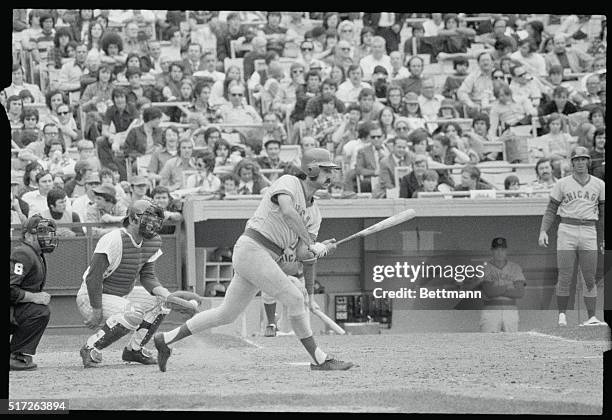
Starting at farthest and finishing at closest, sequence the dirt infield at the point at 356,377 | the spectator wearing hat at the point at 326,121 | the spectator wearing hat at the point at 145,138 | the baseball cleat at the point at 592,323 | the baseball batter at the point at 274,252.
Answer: the spectator wearing hat at the point at 326,121, the spectator wearing hat at the point at 145,138, the baseball cleat at the point at 592,323, the baseball batter at the point at 274,252, the dirt infield at the point at 356,377

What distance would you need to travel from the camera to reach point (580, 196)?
33.4ft

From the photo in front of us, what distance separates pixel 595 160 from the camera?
480 inches

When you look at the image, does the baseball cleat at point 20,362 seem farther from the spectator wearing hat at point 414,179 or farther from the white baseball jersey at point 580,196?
the spectator wearing hat at point 414,179

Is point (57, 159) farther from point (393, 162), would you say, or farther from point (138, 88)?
point (393, 162)

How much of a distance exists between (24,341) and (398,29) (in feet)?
30.4

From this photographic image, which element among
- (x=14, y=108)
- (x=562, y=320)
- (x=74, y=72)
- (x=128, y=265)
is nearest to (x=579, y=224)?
(x=562, y=320)

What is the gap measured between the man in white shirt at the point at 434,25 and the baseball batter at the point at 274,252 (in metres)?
8.66

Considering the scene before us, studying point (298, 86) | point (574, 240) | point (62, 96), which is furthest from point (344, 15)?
point (574, 240)

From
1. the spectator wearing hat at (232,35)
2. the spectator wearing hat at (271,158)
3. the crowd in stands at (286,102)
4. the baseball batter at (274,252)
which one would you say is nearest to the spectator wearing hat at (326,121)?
the crowd in stands at (286,102)

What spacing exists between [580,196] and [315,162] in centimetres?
381

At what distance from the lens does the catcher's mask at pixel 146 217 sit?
299 inches

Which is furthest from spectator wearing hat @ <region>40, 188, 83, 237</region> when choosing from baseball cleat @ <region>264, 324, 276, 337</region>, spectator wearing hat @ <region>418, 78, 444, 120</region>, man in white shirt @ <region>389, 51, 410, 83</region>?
man in white shirt @ <region>389, 51, 410, 83</region>

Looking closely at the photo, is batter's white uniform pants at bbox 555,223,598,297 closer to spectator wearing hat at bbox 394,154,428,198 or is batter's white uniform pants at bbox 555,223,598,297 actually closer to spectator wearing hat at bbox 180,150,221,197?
spectator wearing hat at bbox 394,154,428,198

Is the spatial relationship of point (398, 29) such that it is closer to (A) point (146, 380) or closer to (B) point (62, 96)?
(B) point (62, 96)
